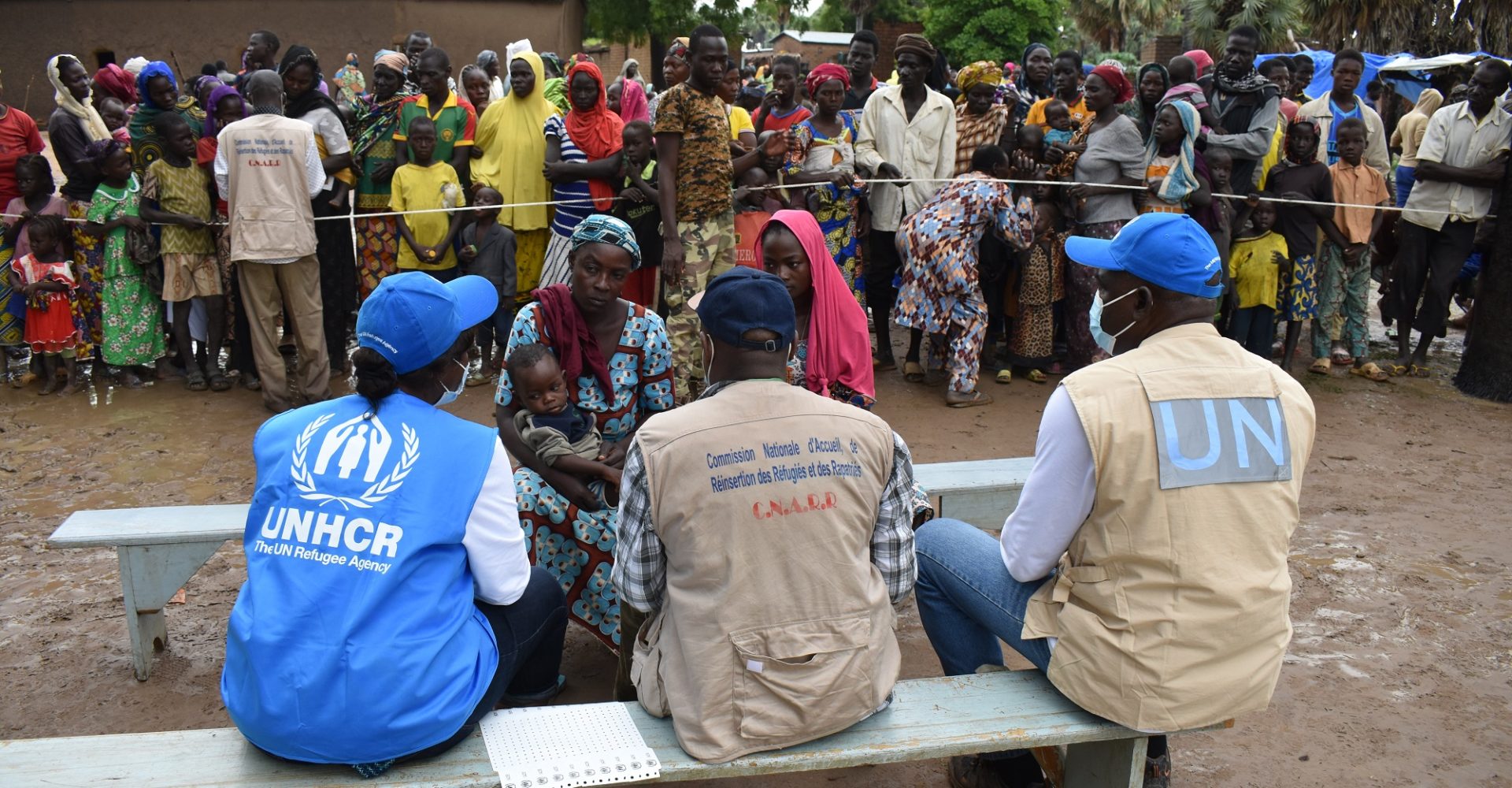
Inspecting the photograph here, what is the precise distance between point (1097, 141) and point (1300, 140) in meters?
1.44

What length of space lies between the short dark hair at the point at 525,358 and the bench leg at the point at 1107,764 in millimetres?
2047

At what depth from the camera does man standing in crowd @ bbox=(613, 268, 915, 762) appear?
241 centimetres

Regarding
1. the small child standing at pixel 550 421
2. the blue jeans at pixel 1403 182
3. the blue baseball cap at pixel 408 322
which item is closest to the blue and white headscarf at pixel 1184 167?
the blue jeans at pixel 1403 182

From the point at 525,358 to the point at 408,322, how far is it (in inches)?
39.6

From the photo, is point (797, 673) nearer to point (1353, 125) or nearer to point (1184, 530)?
point (1184, 530)

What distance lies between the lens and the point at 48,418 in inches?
260

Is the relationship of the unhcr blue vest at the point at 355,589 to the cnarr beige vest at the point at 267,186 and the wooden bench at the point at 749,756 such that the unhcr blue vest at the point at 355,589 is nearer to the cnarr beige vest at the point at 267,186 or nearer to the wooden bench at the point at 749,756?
the wooden bench at the point at 749,756

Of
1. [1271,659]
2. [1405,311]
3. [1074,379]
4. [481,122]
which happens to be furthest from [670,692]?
[1405,311]

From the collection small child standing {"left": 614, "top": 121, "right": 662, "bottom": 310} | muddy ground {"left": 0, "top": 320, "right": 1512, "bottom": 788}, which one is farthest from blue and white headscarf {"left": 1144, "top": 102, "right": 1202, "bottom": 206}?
small child standing {"left": 614, "top": 121, "right": 662, "bottom": 310}

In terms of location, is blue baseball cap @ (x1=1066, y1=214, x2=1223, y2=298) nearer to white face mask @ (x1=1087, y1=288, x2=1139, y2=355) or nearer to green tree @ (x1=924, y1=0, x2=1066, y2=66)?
white face mask @ (x1=1087, y1=288, x2=1139, y2=355)

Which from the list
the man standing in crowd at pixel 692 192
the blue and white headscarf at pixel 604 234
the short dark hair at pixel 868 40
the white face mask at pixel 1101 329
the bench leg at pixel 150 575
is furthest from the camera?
the short dark hair at pixel 868 40

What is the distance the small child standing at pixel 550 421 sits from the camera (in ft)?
11.6

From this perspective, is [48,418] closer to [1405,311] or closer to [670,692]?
[670,692]

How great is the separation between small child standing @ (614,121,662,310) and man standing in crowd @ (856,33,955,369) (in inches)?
57.2
